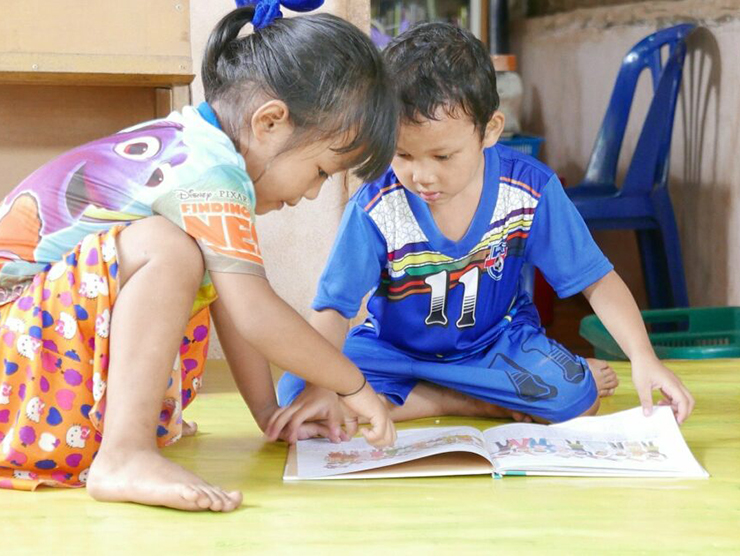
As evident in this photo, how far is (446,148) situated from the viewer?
1.37 metres

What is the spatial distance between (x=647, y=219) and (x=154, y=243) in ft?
5.59

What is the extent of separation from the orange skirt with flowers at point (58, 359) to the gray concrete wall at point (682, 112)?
1.62m

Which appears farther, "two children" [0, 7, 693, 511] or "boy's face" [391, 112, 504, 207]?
"boy's face" [391, 112, 504, 207]

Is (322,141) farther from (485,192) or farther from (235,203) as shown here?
(485,192)

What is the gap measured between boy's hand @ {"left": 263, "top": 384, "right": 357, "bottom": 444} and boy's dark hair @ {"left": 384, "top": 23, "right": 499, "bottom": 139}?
374 millimetres

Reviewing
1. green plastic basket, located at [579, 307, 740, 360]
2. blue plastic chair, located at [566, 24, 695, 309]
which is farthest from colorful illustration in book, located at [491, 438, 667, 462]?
blue plastic chair, located at [566, 24, 695, 309]

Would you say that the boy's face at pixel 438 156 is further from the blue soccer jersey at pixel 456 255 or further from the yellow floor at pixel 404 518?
the yellow floor at pixel 404 518

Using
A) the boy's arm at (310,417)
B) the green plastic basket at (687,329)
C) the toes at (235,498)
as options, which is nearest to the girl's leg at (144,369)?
the toes at (235,498)

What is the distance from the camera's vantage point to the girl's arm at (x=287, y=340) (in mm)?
1143

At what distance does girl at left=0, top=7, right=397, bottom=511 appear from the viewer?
1.12 m

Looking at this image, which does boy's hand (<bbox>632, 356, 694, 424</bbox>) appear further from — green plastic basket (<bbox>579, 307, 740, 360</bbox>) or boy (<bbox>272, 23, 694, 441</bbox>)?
green plastic basket (<bbox>579, 307, 740, 360</bbox>)

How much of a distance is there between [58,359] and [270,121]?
0.35 meters

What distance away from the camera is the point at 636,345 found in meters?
1.42

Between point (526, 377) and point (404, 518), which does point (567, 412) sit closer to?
point (526, 377)
